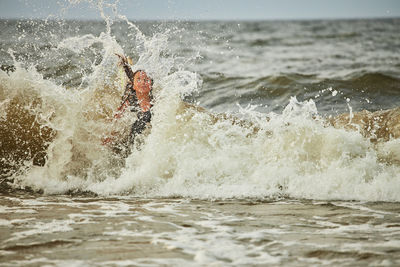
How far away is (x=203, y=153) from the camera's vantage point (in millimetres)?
7438

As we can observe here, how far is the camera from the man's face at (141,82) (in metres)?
7.46

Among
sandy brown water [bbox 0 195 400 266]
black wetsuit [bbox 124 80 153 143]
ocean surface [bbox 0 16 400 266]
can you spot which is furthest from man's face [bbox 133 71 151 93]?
sandy brown water [bbox 0 195 400 266]

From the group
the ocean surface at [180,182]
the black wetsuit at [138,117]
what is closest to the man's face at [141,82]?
the black wetsuit at [138,117]

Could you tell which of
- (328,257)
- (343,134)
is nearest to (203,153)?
(343,134)

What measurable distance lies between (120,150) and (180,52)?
1264cm

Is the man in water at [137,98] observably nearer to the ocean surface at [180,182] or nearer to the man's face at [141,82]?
the man's face at [141,82]

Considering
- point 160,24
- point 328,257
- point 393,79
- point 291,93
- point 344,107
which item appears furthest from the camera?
point 393,79

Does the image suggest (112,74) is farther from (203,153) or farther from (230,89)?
(230,89)

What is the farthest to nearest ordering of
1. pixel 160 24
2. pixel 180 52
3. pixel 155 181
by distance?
pixel 180 52 < pixel 160 24 < pixel 155 181

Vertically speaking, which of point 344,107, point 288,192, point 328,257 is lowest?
point 328,257

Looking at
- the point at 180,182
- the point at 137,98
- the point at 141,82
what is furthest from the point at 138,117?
the point at 180,182

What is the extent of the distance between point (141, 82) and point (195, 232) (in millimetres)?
3386

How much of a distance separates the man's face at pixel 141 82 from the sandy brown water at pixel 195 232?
203 centimetres

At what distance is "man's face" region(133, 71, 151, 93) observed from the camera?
294 inches
